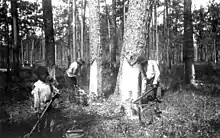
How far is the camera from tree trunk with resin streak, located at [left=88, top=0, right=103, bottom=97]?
912cm

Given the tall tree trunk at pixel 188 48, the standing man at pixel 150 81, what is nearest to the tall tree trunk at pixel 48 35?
the standing man at pixel 150 81

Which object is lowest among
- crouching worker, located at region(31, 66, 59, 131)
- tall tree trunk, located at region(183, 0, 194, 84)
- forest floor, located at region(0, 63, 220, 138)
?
forest floor, located at region(0, 63, 220, 138)

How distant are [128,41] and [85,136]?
2882mm

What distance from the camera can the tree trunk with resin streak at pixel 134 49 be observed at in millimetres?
6266

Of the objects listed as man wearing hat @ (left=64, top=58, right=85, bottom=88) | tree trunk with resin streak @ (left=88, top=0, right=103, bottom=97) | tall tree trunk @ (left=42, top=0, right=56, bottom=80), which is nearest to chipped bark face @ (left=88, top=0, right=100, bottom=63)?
tree trunk with resin streak @ (left=88, top=0, right=103, bottom=97)

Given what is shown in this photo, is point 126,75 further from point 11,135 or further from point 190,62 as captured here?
point 190,62

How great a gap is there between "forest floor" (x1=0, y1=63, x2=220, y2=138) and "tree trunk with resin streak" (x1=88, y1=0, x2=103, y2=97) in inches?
31.0

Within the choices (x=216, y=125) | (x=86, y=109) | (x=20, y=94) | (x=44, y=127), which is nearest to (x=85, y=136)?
(x=44, y=127)

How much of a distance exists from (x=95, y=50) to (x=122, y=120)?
153 inches

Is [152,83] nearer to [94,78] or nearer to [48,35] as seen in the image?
[94,78]

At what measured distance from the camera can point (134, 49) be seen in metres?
6.30

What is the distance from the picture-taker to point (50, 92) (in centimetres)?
536

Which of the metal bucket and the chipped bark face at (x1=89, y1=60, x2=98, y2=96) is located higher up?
the chipped bark face at (x1=89, y1=60, x2=98, y2=96)

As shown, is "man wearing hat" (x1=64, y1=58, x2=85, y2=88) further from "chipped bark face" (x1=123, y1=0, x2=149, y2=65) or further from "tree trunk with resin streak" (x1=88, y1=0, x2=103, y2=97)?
"chipped bark face" (x1=123, y1=0, x2=149, y2=65)
